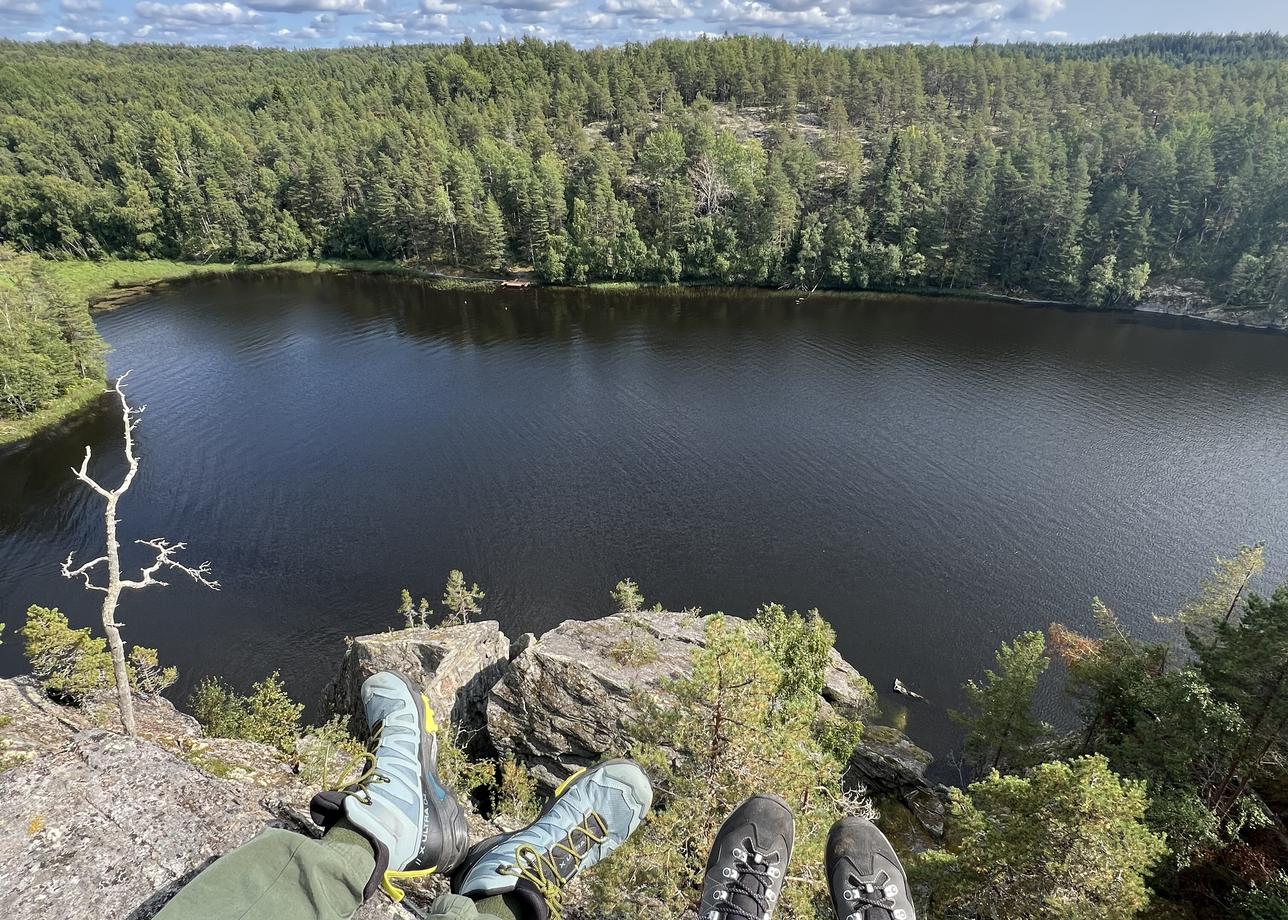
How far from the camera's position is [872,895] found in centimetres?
684

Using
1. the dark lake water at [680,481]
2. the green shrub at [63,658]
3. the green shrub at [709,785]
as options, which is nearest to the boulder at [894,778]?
the dark lake water at [680,481]

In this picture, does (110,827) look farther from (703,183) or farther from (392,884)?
(703,183)

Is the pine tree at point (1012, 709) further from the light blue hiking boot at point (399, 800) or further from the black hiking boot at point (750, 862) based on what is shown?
the light blue hiking boot at point (399, 800)

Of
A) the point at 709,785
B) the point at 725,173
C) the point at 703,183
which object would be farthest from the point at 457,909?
the point at 725,173

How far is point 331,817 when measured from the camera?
5691mm

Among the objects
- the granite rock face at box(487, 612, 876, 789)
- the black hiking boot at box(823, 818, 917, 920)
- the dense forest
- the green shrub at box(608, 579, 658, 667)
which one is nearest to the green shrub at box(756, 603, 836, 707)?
the granite rock face at box(487, 612, 876, 789)

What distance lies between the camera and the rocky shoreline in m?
5.74

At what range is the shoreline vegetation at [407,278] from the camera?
73.2 metres

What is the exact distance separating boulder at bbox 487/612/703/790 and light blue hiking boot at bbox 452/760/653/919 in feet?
28.9

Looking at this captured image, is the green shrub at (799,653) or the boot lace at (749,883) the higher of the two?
the boot lace at (749,883)

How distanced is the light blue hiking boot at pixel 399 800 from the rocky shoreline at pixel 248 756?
2.03ft

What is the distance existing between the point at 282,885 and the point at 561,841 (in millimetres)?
3514

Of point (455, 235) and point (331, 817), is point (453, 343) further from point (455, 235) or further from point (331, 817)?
point (331, 817)

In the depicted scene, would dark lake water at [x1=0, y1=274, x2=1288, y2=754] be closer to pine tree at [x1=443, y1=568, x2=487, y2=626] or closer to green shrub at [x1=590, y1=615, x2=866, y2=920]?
pine tree at [x1=443, y1=568, x2=487, y2=626]
